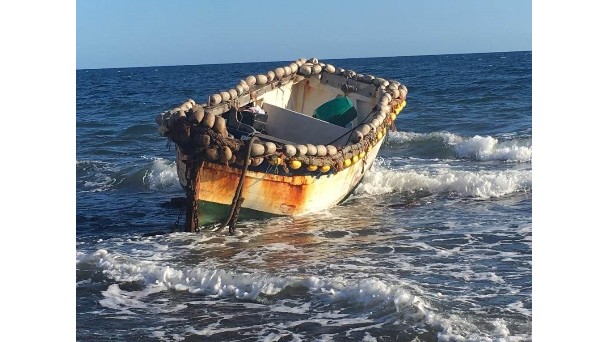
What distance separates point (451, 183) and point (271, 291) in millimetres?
5316

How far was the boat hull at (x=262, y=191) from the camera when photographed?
24.6ft

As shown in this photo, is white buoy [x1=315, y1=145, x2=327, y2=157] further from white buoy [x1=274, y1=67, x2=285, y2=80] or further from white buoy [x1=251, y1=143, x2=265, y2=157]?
white buoy [x1=274, y1=67, x2=285, y2=80]

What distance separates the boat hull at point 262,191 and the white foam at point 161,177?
13.6 feet

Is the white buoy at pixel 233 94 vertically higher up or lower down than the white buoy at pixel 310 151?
higher up

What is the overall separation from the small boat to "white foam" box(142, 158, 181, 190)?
2.54 meters

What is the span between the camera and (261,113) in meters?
9.26

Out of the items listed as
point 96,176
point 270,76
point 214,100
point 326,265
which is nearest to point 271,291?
point 326,265

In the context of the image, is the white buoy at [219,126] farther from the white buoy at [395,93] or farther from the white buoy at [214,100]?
the white buoy at [395,93]

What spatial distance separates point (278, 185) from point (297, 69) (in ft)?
12.4

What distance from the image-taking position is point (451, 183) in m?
10.5

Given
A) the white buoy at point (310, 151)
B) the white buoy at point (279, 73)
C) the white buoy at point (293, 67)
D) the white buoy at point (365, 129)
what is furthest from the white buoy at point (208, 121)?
the white buoy at point (293, 67)

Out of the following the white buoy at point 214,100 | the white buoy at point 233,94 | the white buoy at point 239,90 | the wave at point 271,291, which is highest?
the white buoy at point 239,90
